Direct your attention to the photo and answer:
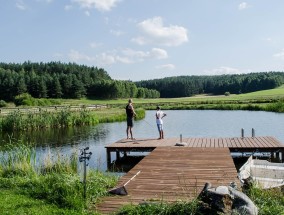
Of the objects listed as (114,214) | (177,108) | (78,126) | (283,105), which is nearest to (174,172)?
(114,214)

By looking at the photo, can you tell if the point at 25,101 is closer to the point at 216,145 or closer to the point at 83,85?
the point at 83,85

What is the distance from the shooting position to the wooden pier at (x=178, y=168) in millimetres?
8750

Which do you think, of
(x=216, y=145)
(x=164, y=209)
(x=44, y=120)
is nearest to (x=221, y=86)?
(x=44, y=120)

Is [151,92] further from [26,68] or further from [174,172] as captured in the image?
[174,172]

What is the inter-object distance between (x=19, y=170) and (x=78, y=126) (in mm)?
25009

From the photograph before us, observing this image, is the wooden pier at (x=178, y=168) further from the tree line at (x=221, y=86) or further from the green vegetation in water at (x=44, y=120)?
the tree line at (x=221, y=86)

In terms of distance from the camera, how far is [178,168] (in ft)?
40.8

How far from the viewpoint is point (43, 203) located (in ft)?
27.8

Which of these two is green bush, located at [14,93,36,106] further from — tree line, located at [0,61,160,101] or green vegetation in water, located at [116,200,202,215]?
green vegetation in water, located at [116,200,202,215]

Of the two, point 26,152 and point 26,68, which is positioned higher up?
point 26,68

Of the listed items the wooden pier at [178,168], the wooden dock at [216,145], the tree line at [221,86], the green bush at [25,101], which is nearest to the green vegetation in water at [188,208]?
the wooden pier at [178,168]

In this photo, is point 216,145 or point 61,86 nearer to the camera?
point 216,145

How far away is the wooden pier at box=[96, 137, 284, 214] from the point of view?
8.75 metres

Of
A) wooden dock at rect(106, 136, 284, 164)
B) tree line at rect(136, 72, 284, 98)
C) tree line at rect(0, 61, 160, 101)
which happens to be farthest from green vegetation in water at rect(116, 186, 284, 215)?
tree line at rect(136, 72, 284, 98)
